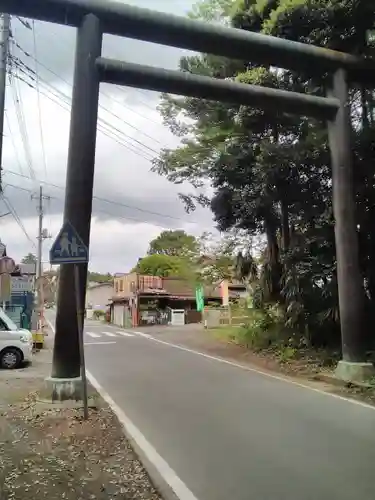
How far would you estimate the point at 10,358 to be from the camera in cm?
1582

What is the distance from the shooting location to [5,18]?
13852mm

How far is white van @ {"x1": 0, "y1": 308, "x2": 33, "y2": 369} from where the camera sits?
15.8m

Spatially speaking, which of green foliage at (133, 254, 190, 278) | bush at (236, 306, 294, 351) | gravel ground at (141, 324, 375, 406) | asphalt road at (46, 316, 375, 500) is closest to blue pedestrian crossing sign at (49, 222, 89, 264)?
asphalt road at (46, 316, 375, 500)

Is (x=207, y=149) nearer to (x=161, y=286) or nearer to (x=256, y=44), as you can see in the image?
(x=256, y=44)

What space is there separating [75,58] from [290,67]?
5.08m

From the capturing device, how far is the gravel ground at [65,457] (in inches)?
197

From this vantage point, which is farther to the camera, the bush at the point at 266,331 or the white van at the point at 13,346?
the bush at the point at 266,331

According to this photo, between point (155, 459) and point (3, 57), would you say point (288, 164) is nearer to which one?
point (3, 57)

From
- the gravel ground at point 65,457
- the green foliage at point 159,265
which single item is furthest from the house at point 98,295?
the gravel ground at point 65,457

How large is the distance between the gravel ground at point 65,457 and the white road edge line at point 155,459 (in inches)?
6.4

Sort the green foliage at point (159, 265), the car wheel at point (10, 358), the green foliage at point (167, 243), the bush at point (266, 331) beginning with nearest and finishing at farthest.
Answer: the car wheel at point (10, 358)
the bush at point (266, 331)
the green foliage at point (159, 265)
the green foliage at point (167, 243)

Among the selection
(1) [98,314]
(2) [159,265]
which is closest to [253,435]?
(2) [159,265]

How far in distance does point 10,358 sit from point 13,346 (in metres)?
0.35

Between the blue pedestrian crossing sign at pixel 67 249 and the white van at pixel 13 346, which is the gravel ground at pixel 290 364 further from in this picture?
the white van at pixel 13 346
